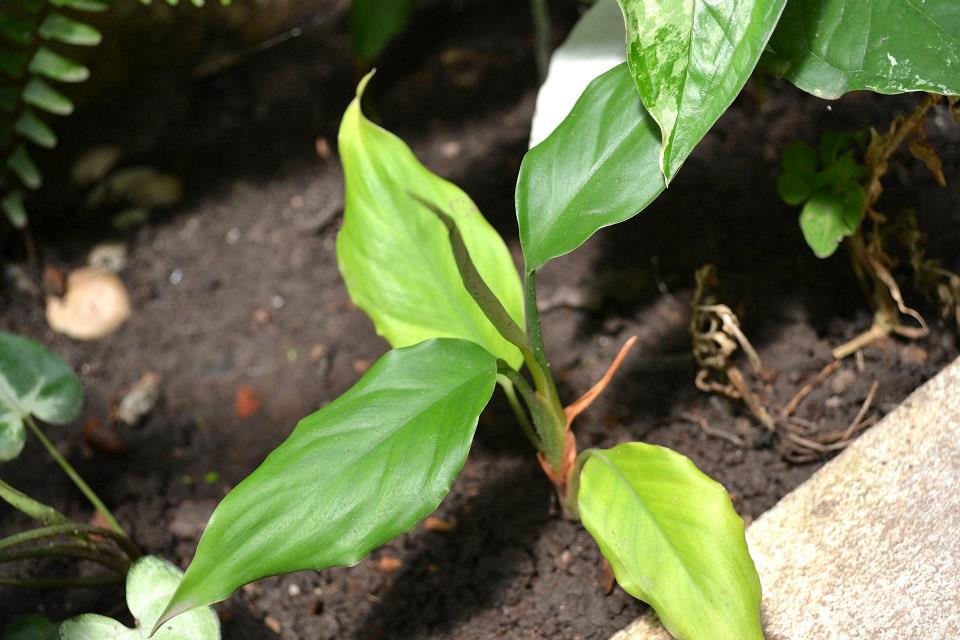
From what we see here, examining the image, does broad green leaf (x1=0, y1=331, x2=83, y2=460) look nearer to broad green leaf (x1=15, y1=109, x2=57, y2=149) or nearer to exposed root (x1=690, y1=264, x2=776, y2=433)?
broad green leaf (x1=15, y1=109, x2=57, y2=149)

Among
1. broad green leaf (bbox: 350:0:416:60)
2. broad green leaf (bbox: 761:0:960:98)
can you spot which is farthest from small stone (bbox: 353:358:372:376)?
broad green leaf (bbox: 761:0:960:98)

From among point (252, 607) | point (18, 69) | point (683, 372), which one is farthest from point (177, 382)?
point (683, 372)

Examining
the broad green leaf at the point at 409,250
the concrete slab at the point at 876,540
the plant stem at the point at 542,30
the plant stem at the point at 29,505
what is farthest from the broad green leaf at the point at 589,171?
the plant stem at the point at 29,505

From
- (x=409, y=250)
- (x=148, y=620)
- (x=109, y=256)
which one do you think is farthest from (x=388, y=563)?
(x=109, y=256)

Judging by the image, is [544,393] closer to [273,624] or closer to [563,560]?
[563,560]

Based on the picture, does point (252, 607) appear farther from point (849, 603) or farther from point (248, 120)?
point (248, 120)
